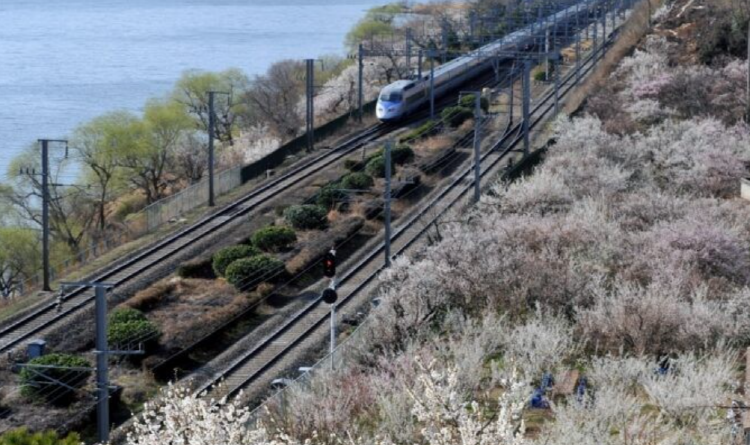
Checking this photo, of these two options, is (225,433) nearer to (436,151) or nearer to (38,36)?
(436,151)

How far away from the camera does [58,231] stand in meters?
43.7

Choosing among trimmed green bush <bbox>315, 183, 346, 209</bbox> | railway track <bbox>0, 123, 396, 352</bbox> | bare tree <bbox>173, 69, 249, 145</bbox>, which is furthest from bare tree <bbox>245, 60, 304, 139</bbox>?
trimmed green bush <bbox>315, 183, 346, 209</bbox>

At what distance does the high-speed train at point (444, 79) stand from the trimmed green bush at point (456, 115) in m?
1.65

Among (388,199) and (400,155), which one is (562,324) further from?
(400,155)

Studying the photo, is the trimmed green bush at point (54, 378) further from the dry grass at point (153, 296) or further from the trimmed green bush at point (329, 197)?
the trimmed green bush at point (329, 197)

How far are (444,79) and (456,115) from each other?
223 inches

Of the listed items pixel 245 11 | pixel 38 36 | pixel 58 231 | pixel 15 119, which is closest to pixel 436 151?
pixel 58 231

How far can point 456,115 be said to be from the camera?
4728 cm

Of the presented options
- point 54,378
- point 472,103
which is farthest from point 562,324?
point 472,103

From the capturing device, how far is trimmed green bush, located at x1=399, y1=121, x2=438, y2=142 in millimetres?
44094

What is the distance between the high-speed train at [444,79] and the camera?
47219mm

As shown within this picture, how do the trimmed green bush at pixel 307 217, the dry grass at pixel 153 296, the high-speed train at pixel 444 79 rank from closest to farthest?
the dry grass at pixel 153 296 → the trimmed green bush at pixel 307 217 → the high-speed train at pixel 444 79

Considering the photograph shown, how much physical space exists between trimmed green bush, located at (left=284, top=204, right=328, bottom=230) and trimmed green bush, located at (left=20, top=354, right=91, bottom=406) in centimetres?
1215

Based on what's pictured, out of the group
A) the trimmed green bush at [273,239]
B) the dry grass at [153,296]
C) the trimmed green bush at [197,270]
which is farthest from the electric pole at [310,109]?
the dry grass at [153,296]
